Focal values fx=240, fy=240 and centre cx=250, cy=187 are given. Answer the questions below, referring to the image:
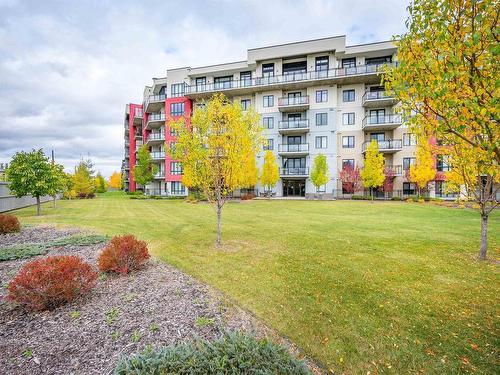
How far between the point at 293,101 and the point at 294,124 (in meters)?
3.54

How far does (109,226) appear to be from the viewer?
14.5m

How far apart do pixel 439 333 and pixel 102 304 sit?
22.0 feet

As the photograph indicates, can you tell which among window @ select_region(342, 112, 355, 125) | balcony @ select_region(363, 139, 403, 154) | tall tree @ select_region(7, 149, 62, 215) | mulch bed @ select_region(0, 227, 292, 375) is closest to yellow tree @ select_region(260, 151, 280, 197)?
window @ select_region(342, 112, 355, 125)

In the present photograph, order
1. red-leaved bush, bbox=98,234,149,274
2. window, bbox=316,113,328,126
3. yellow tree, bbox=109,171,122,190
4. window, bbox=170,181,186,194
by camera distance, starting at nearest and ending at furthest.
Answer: red-leaved bush, bbox=98,234,149,274, window, bbox=316,113,328,126, window, bbox=170,181,186,194, yellow tree, bbox=109,171,122,190

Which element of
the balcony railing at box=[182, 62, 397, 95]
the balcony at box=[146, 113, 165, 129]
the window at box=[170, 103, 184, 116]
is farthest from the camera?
the balcony at box=[146, 113, 165, 129]

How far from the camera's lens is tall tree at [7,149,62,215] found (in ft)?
56.9

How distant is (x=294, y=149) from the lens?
37.6 metres

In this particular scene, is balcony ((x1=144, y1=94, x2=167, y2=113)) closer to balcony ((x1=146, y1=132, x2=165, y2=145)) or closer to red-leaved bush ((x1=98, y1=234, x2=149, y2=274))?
balcony ((x1=146, y1=132, x2=165, y2=145))

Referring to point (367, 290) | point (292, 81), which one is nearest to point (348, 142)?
point (292, 81)

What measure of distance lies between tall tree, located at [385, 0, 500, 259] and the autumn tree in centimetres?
2938

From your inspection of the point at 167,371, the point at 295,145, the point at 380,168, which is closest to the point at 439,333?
the point at 167,371

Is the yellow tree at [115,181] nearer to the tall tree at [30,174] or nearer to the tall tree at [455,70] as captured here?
the tall tree at [30,174]

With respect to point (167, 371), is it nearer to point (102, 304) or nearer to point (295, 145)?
point (102, 304)

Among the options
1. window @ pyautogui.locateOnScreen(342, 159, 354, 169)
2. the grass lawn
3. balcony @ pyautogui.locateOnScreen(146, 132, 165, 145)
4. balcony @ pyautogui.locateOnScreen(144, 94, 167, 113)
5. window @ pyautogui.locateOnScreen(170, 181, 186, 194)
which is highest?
balcony @ pyautogui.locateOnScreen(144, 94, 167, 113)
